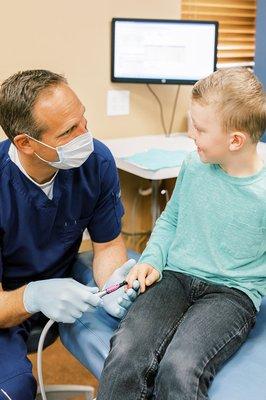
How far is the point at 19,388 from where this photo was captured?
1149 mm

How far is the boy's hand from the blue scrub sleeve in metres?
0.26

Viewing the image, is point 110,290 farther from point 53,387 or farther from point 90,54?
point 90,54

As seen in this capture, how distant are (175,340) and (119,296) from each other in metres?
0.23

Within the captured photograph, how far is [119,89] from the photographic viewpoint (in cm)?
244

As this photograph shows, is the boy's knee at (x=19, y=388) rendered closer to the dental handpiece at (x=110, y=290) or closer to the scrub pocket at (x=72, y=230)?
the dental handpiece at (x=110, y=290)

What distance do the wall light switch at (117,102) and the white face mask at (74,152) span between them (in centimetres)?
116

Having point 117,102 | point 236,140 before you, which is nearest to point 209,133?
point 236,140

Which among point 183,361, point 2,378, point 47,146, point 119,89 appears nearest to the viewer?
point 183,361

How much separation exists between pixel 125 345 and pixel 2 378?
1.04ft

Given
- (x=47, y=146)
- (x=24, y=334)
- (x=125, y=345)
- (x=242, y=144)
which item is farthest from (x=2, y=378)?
(x=242, y=144)

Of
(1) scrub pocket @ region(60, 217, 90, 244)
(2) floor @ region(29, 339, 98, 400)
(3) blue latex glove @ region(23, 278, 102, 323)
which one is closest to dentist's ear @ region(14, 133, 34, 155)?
(1) scrub pocket @ region(60, 217, 90, 244)

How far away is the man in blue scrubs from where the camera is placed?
1204 millimetres

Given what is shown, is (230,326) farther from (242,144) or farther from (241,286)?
(242,144)

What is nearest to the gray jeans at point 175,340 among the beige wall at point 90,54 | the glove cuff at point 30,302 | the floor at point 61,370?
the glove cuff at point 30,302
